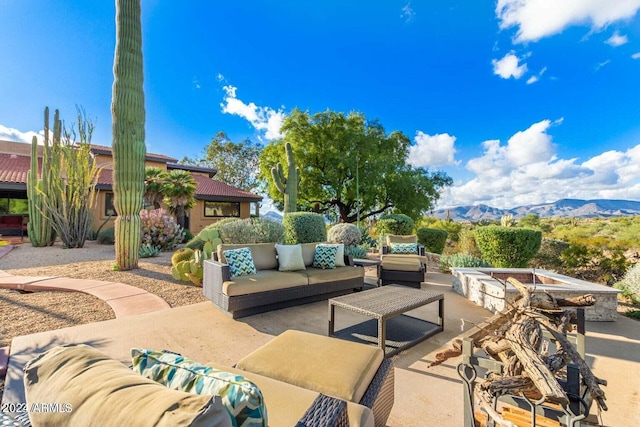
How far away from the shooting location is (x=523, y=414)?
54.5 inches

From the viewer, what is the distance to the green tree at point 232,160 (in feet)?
82.0

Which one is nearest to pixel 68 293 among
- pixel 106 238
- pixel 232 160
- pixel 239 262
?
pixel 239 262

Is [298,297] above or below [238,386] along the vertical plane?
below

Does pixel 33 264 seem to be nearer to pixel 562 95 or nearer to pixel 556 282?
pixel 556 282

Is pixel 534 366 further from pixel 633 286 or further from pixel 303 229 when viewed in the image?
pixel 303 229

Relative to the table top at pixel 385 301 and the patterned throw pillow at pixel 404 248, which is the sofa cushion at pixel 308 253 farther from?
the patterned throw pillow at pixel 404 248

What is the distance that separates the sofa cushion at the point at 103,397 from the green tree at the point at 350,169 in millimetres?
13569

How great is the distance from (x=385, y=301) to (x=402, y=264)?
7.89 ft

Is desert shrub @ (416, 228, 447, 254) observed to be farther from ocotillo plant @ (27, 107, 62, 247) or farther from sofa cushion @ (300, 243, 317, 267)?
ocotillo plant @ (27, 107, 62, 247)

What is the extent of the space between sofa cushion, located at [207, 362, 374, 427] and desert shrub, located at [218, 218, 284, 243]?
5951mm

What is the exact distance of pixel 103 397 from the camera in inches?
30.0

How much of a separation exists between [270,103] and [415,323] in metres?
13.7

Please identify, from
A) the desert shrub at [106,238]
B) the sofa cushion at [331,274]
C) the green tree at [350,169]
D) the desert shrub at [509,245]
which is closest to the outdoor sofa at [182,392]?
the sofa cushion at [331,274]

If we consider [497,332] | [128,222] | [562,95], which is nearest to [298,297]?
[497,332]
